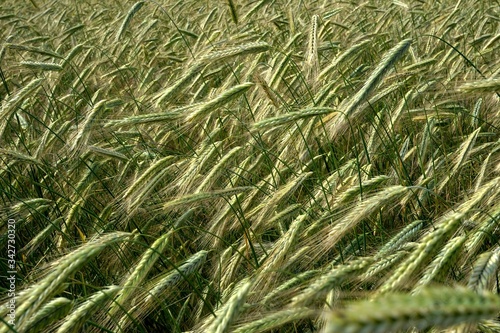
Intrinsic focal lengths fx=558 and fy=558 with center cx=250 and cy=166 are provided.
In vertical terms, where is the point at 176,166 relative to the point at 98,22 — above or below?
below

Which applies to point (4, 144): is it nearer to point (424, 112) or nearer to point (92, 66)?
point (92, 66)

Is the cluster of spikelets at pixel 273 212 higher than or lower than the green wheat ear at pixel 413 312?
lower

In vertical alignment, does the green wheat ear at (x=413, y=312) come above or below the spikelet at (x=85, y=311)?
above

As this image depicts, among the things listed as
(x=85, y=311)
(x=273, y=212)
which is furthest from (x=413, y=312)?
(x=273, y=212)

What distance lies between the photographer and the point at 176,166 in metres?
2.46

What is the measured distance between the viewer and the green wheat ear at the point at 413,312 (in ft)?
2.02

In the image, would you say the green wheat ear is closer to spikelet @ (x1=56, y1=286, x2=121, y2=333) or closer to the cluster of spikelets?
the cluster of spikelets

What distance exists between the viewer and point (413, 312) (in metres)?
0.65

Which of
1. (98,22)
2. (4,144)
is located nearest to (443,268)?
(4,144)

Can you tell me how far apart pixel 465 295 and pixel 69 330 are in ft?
3.43

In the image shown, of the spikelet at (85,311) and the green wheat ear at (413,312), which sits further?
the spikelet at (85,311)

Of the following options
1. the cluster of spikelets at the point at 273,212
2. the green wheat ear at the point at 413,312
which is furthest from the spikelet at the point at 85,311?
the green wheat ear at the point at 413,312

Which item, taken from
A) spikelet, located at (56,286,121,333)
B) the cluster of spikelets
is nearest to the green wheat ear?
the cluster of spikelets

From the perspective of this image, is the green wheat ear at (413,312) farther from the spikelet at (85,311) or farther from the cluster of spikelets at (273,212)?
the spikelet at (85,311)
